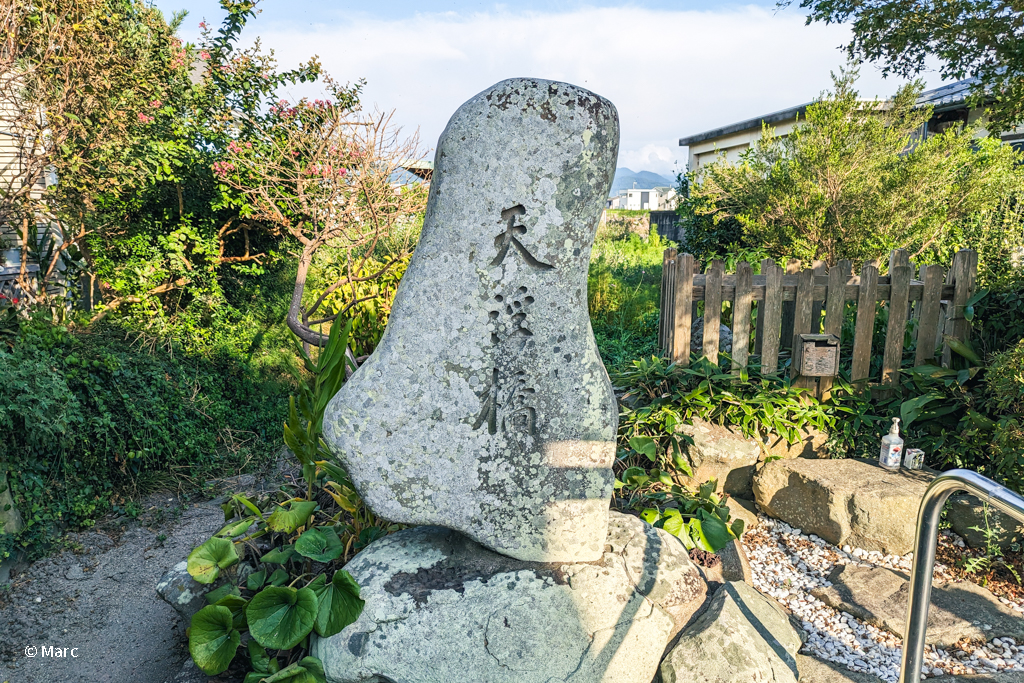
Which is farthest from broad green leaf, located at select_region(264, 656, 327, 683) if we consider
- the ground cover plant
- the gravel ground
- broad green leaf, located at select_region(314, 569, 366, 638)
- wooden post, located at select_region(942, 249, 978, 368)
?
wooden post, located at select_region(942, 249, 978, 368)

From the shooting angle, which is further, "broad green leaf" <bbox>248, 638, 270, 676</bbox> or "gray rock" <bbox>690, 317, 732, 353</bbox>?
"gray rock" <bbox>690, 317, 732, 353</bbox>

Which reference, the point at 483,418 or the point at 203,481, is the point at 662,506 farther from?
the point at 203,481

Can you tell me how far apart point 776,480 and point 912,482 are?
0.80 metres

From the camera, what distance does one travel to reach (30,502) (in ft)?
13.6

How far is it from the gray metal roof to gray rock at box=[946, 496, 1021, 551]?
5629 millimetres

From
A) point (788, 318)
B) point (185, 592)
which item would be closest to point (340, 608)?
point (185, 592)

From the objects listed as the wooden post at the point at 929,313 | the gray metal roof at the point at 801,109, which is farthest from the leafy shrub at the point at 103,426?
the gray metal roof at the point at 801,109

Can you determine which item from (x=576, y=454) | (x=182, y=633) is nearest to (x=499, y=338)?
(x=576, y=454)

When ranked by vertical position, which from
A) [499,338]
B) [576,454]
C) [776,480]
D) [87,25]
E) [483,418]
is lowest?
[776,480]

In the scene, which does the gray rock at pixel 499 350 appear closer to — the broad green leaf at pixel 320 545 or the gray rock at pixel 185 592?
the broad green leaf at pixel 320 545

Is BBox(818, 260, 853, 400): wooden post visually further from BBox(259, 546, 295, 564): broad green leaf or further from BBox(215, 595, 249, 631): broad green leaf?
BBox(215, 595, 249, 631): broad green leaf

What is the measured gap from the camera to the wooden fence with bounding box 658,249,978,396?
4.98 m

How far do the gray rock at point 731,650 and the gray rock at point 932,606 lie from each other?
76cm

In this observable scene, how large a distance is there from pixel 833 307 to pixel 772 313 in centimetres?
49
